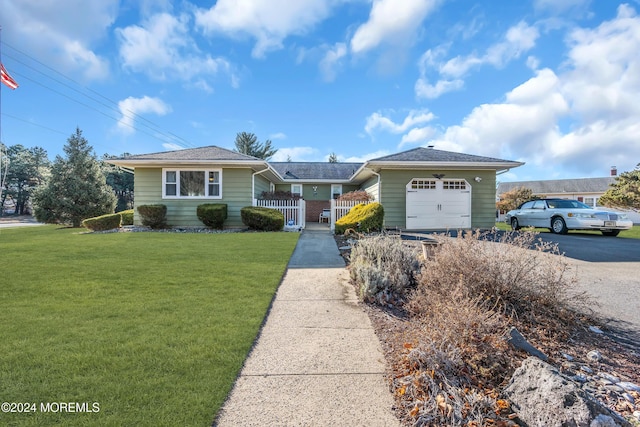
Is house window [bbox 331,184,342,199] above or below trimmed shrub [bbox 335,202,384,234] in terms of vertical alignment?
above

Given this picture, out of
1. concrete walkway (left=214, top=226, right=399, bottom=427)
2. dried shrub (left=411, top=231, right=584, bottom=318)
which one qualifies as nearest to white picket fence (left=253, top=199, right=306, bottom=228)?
concrete walkway (left=214, top=226, right=399, bottom=427)

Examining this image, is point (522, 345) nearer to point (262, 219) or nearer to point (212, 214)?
point (262, 219)

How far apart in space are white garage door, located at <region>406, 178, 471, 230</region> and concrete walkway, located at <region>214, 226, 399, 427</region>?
9447 millimetres

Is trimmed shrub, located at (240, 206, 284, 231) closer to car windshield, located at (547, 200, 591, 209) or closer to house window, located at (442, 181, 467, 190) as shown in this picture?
house window, located at (442, 181, 467, 190)

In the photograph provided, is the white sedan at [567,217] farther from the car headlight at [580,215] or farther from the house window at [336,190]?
the house window at [336,190]

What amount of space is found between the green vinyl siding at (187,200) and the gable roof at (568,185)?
111 feet

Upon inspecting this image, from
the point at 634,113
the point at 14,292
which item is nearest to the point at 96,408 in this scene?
the point at 14,292

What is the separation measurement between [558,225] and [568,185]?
29481mm

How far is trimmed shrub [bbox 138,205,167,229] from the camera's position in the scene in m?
12.8

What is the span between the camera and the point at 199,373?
2389mm

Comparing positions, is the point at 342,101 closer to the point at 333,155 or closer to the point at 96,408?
the point at 96,408

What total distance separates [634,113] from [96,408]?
64.8 feet

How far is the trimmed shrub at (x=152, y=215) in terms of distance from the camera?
12.8m

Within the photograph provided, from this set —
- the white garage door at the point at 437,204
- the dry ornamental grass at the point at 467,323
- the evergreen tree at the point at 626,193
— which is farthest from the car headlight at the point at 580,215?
the evergreen tree at the point at 626,193
